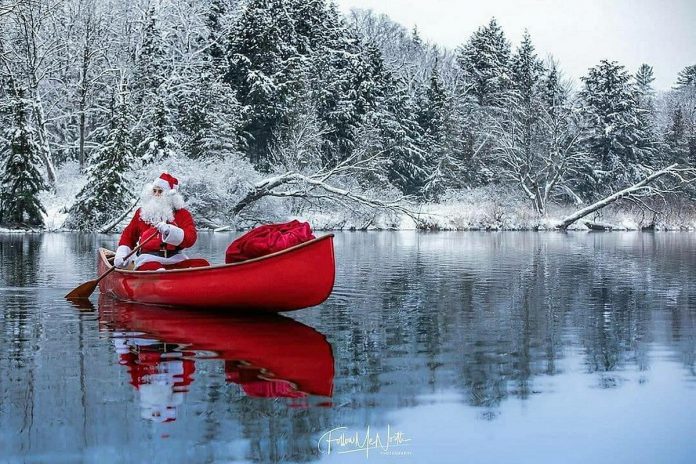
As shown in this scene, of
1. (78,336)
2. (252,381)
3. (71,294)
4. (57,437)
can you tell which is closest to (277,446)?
(57,437)

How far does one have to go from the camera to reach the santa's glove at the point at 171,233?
31.8 feet

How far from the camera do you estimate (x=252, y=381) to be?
5.75 m

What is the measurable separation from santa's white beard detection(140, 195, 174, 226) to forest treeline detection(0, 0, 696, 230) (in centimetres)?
2039

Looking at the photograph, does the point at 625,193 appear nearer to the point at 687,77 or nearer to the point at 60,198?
the point at 60,198

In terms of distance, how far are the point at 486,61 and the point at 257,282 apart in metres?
47.0

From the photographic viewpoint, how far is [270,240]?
879 cm

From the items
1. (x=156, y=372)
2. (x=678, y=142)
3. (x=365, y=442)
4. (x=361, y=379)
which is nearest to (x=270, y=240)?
(x=156, y=372)

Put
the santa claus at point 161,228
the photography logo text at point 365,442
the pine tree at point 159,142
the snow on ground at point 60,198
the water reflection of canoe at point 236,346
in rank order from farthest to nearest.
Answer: the pine tree at point 159,142 → the snow on ground at point 60,198 → the santa claus at point 161,228 → the water reflection of canoe at point 236,346 → the photography logo text at point 365,442

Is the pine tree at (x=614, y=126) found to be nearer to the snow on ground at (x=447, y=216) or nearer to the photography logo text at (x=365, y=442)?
the snow on ground at (x=447, y=216)

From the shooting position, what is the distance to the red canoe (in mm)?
8594

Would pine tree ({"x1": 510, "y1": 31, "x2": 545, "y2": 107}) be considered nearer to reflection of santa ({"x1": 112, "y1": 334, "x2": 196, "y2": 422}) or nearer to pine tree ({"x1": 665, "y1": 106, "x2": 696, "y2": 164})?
pine tree ({"x1": 665, "y1": 106, "x2": 696, "y2": 164})

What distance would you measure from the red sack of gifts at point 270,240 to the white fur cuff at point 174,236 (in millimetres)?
972

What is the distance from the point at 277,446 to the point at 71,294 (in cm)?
718

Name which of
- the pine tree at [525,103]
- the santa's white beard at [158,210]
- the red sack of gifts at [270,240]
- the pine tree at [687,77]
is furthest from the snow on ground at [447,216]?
the pine tree at [687,77]
